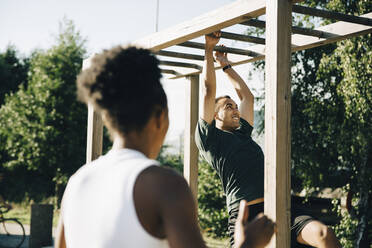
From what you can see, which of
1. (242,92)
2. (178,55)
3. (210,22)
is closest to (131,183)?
(210,22)

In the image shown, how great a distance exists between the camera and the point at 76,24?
12430 millimetres

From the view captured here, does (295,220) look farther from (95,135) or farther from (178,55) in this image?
(95,135)

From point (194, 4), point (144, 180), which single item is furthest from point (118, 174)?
point (194, 4)

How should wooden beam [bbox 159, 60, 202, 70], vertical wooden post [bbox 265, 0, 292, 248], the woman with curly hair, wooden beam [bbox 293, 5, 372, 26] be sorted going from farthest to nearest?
wooden beam [bbox 159, 60, 202, 70]
wooden beam [bbox 293, 5, 372, 26]
vertical wooden post [bbox 265, 0, 292, 248]
the woman with curly hair

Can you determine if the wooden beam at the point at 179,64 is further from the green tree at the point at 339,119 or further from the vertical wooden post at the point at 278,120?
the vertical wooden post at the point at 278,120

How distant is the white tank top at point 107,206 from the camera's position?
1081 mm

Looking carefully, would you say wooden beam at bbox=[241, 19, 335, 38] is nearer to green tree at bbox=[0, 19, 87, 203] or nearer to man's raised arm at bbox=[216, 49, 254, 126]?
man's raised arm at bbox=[216, 49, 254, 126]

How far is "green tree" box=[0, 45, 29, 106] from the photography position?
17516 mm

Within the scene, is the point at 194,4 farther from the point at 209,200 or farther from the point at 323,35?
the point at 323,35

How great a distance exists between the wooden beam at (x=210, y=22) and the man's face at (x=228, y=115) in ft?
2.10

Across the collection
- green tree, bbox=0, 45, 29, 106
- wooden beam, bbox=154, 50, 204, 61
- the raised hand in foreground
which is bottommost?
the raised hand in foreground

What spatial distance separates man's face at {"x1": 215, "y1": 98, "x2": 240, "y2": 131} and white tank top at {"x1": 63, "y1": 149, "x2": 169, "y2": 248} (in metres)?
2.19

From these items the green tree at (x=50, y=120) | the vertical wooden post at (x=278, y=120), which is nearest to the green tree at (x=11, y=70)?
the green tree at (x=50, y=120)

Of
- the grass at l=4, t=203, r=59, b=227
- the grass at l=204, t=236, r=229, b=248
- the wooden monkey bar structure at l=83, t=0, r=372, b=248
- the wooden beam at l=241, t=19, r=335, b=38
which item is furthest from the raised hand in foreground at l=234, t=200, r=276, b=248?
the grass at l=4, t=203, r=59, b=227
